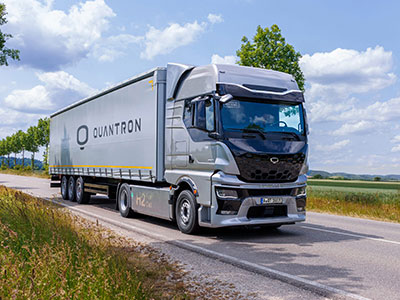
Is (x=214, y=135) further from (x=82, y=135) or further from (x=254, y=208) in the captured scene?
(x=82, y=135)

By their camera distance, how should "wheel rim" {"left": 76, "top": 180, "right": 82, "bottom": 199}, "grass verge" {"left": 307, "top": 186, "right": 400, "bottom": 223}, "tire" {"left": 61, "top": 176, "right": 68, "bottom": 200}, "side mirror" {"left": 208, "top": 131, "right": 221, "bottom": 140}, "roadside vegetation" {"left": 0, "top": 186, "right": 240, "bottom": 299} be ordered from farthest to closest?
"tire" {"left": 61, "top": 176, "right": 68, "bottom": 200}
"wheel rim" {"left": 76, "top": 180, "right": 82, "bottom": 199}
"grass verge" {"left": 307, "top": 186, "right": 400, "bottom": 223}
"side mirror" {"left": 208, "top": 131, "right": 221, "bottom": 140}
"roadside vegetation" {"left": 0, "top": 186, "right": 240, "bottom": 299}

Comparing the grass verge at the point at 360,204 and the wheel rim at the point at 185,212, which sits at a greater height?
the wheel rim at the point at 185,212

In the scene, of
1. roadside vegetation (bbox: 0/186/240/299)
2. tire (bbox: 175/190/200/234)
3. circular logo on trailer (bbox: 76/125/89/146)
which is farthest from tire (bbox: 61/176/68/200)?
tire (bbox: 175/190/200/234)

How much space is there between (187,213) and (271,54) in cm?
1862

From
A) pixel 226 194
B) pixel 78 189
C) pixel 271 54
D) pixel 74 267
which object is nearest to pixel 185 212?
pixel 226 194

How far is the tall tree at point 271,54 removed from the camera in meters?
25.0

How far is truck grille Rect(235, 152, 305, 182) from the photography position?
8055mm

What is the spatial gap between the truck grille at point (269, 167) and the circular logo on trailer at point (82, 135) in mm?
8570

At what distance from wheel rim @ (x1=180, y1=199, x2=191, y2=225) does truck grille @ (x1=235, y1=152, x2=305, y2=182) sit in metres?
1.49

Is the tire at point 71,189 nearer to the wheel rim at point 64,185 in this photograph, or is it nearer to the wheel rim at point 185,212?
the wheel rim at point 64,185

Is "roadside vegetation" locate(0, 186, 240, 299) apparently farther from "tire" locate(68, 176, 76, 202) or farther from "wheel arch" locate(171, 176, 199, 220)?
"tire" locate(68, 176, 76, 202)

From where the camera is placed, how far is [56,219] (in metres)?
7.43

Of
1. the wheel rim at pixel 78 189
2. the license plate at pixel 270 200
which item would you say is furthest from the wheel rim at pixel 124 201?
the license plate at pixel 270 200

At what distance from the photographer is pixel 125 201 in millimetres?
11820
